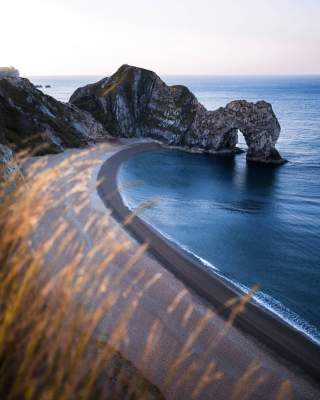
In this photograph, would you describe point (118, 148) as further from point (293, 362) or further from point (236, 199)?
point (293, 362)

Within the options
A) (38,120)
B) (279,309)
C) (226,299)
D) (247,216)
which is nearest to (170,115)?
(38,120)

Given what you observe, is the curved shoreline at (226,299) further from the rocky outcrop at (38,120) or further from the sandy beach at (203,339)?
the rocky outcrop at (38,120)

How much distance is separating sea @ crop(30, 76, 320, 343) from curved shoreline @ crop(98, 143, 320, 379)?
0.99 m

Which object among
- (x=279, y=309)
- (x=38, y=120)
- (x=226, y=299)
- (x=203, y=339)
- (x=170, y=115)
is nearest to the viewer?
(x=203, y=339)

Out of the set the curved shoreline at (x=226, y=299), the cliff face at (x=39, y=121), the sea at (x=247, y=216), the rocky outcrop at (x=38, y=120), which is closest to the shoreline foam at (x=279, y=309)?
the sea at (x=247, y=216)

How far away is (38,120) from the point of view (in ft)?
228

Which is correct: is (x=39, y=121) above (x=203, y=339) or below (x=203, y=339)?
above

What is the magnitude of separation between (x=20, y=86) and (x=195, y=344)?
223 ft

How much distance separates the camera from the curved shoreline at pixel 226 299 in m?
20.5

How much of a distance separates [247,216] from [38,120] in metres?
42.8

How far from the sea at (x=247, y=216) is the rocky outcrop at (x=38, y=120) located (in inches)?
497

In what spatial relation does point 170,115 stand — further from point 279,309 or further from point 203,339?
point 203,339

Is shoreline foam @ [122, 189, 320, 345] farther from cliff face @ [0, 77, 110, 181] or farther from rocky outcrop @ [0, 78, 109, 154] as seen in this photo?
rocky outcrop @ [0, 78, 109, 154]

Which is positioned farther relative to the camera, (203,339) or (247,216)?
(247,216)
